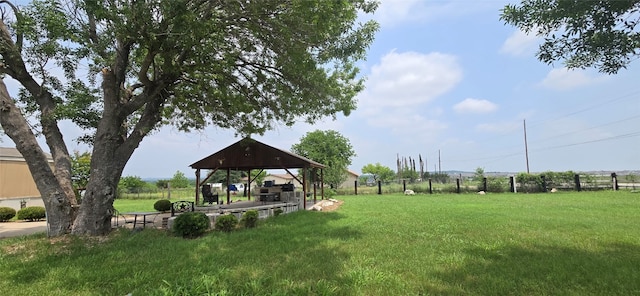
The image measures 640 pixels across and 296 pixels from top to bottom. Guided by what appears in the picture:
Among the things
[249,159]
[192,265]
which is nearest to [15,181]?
[249,159]

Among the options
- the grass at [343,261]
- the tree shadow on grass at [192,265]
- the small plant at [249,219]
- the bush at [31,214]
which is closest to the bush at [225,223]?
the grass at [343,261]

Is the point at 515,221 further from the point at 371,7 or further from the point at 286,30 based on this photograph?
the point at 286,30

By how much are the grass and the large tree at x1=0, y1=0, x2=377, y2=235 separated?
5.47 feet

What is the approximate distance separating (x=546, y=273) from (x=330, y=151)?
30.7 meters

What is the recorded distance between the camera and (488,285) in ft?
13.6

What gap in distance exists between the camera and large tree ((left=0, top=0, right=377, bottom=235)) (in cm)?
612

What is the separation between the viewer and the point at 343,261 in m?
5.38

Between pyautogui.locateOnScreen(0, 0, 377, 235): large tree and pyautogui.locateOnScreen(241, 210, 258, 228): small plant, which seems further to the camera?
pyautogui.locateOnScreen(241, 210, 258, 228): small plant

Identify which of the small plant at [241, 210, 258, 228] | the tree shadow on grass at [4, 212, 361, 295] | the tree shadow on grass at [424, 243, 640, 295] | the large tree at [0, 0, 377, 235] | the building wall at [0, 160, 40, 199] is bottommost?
the tree shadow on grass at [424, 243, 640, 295]

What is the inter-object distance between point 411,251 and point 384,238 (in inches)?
49.1

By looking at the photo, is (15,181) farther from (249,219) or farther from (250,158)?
(249,219)

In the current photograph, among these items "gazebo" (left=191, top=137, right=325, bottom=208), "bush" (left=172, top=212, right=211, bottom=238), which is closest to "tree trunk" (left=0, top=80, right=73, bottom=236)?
"bush" (left=172, top=212, right=211, bottom=238)

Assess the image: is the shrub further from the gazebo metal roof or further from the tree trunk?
the tree trunk

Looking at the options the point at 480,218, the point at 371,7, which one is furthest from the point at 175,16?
the point at 480,218
